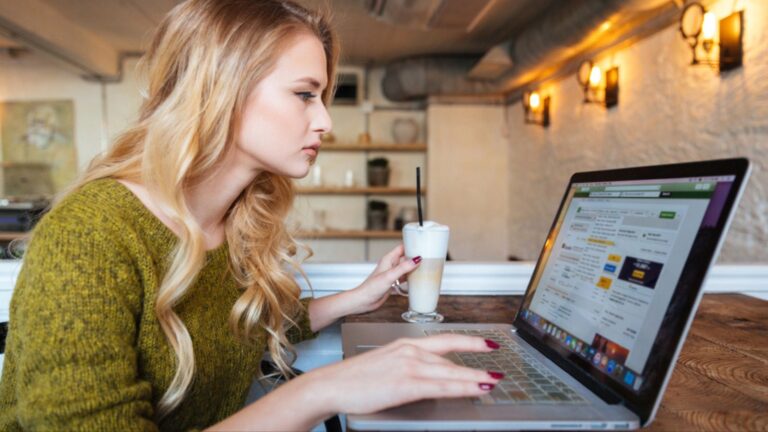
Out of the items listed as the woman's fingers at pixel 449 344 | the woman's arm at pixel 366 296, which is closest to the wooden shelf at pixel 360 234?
the woman's arm at pixel 366 296

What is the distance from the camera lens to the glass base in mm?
1135

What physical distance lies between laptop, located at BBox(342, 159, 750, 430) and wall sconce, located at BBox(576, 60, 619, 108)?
2.86 metres

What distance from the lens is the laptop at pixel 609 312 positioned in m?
0.58

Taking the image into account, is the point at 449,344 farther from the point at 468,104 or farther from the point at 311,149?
the point at 468,104

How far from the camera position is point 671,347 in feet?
1.92

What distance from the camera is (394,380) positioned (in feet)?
1.95

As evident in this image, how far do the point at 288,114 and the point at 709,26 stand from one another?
2360 mm

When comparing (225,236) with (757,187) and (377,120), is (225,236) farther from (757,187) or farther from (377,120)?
(377,120)

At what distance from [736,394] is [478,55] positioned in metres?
4.73

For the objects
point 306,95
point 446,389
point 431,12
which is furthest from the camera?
point 431,12

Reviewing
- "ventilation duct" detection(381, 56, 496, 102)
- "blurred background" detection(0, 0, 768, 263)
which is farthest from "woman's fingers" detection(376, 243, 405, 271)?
"ventilation duct" detection(381, 56, 496, 102)

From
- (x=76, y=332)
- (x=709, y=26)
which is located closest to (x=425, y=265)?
(x=76, y=332)

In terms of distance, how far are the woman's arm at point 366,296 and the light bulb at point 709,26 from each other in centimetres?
215

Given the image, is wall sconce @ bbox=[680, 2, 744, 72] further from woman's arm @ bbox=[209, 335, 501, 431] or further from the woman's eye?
woman's arm @ bbox=[209, 335, 501, 431]
